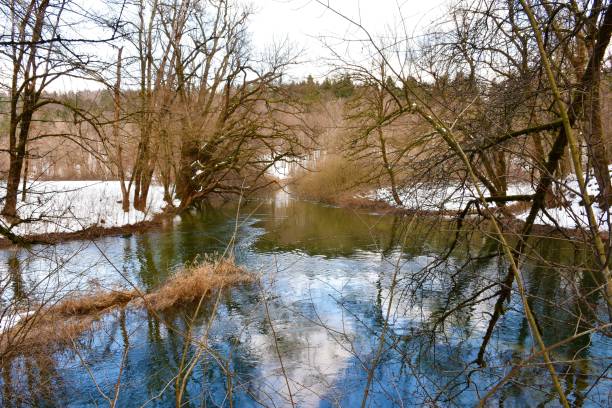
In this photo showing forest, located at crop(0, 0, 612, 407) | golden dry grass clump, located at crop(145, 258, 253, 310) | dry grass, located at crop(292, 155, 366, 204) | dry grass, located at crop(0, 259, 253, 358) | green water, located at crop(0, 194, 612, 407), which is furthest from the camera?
dry grass, located at crop(292, 155, 366, 204)

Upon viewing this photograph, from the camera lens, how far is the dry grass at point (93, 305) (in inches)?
237

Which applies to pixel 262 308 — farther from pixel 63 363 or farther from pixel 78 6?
pixel 78 6

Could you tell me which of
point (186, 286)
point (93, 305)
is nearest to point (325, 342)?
point (186, 286)

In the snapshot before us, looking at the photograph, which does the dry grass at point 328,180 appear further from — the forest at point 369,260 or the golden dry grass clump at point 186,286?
the golden dry grass clump at point 186,286

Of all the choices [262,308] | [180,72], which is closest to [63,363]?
[262,308]

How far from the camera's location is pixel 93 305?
300 inches

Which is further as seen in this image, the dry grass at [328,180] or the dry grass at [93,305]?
the dry grass at [328,180]

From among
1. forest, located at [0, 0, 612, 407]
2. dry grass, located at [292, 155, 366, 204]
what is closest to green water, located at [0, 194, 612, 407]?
forest, located at [0, 0, 612, 407]

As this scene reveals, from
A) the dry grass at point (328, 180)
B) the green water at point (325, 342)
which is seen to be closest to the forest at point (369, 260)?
the green water at point (325, 342)

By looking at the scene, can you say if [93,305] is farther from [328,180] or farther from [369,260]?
[328,180]

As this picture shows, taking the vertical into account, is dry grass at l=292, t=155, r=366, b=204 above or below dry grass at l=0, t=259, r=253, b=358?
above

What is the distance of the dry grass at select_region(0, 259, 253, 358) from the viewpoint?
602 centimetres

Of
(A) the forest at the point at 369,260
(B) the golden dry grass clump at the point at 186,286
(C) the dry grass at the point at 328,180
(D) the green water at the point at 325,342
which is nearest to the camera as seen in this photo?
(A) the forest at the point at 369,260

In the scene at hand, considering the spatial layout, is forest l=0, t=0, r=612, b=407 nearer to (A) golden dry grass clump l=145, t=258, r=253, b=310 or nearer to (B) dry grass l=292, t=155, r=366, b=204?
(A) golden dry grass clump l=145, t=258, r=253, b=310
